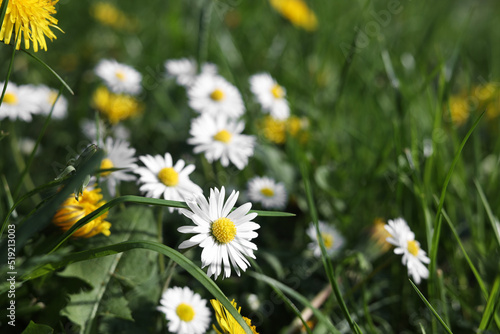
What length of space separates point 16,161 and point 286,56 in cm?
134

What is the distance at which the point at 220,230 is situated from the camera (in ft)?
2.48

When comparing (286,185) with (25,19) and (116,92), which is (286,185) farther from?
(25,19)

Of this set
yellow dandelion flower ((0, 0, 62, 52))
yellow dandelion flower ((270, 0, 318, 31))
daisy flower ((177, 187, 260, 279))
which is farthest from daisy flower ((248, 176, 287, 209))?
yellow dandelion flower ((270, 0, 318, 31))

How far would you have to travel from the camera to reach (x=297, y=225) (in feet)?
4.29

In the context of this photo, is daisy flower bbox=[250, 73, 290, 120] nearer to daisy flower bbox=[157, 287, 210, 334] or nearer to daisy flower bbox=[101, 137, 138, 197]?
daisy flower bbox=[101, 137, 138, 197]

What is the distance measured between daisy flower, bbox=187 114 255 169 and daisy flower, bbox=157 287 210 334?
0.35 m

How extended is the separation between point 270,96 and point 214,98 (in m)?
0.26

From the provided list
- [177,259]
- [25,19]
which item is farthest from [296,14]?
[177,259]

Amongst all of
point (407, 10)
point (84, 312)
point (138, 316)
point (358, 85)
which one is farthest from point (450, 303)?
point (407, 10)

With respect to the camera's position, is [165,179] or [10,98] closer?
[165,179]

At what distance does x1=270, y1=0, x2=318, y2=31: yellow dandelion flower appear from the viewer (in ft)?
7.38

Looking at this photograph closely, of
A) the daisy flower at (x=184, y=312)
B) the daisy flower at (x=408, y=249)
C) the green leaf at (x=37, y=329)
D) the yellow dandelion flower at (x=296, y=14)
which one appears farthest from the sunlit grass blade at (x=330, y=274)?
the yellow dandelion flower at (x=296, y=14)

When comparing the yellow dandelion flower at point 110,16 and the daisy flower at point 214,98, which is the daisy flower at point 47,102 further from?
the yellow dandelion flower at point 110,16

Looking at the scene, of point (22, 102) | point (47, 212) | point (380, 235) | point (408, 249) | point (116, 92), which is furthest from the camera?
point (116, 92)
